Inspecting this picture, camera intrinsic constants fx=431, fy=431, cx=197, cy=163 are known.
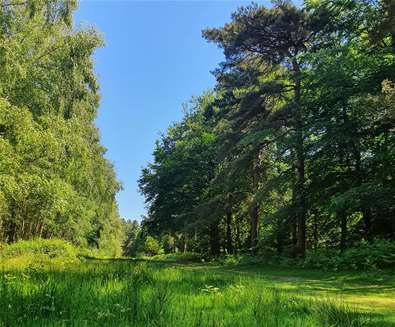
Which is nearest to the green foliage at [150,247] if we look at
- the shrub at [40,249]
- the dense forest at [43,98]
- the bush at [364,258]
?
the shrub at [40,249]

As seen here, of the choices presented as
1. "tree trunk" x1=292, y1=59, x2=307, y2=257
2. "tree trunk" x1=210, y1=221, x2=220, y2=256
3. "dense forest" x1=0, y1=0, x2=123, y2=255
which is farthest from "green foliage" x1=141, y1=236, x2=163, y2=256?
"tree trunk" x1=292, y1=59, x2=307, y2=257

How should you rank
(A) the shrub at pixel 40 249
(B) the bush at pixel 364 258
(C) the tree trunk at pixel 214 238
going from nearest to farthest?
(B) the bush at pixel 364 258, (A) the shrub at pixel 40 249, (C) the tree trunk at pixel 214 238

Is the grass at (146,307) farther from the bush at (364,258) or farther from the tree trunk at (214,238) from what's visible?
the tree trunk at (214,238)

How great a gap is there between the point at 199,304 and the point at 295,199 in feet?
55.1

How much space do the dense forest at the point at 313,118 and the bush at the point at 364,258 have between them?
5.21 ft

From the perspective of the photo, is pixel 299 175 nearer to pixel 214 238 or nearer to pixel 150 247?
pixel 214 238

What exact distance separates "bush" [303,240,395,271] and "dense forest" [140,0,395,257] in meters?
1.59

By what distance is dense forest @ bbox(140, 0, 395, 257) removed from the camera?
17.4m

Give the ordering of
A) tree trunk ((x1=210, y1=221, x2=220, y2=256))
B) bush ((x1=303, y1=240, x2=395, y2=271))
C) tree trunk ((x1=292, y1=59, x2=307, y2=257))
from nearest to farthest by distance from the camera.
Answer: bush ((x1=303, y1=240, x2=395, y2=271))
tree trunk ((x1=292, y1=59, x2=307, y2=257))
tree trunk ((x1=210, y1=221, x2=220, y2=256))

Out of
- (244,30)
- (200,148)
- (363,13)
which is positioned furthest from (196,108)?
(363,13)

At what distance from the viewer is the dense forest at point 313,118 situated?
1739 cm

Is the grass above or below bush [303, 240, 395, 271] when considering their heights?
below

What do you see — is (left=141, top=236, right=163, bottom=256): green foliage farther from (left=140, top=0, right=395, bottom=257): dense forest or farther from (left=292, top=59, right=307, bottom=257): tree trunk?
(left=292, top=59, right=307, bottom=257): tree trunk

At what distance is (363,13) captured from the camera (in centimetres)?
2009
